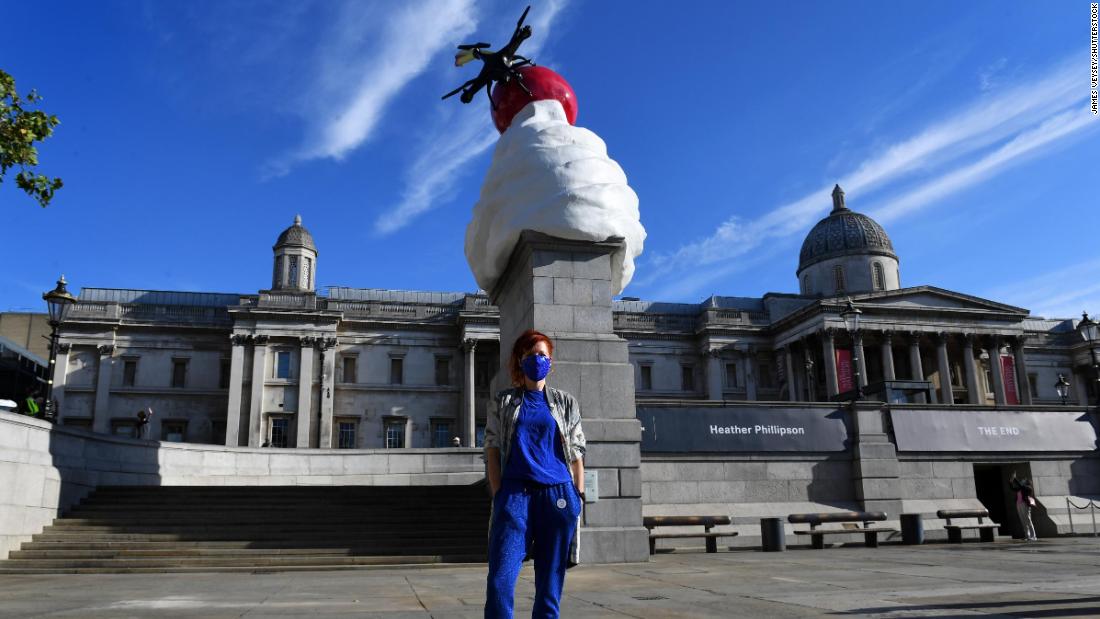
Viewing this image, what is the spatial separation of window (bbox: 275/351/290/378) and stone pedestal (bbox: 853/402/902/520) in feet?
133

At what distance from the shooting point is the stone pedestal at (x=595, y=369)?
12.2 metres

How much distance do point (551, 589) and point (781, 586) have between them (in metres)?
4.32

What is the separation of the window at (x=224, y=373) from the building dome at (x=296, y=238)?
854 cm

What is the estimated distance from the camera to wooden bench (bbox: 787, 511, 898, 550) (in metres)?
15.7

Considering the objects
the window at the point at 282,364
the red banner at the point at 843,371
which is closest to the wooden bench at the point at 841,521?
the red banner at the point at 843,371

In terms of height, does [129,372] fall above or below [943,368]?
above

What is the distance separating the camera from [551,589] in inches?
160

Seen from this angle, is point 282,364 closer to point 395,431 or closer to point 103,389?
point 395,431

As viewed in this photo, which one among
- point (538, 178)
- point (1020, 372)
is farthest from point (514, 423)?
point (1020, 372)

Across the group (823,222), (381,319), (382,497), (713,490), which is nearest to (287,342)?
(381,319)

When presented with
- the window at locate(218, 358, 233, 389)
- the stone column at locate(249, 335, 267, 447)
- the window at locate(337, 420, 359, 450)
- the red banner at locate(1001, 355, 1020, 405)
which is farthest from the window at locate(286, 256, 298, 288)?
the red banner at locate(1001, 355, 1020, 405)

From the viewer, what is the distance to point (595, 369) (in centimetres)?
1273

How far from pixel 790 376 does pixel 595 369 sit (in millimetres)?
47418

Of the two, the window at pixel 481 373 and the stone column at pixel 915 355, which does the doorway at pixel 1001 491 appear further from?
the window at pixel 481 373
